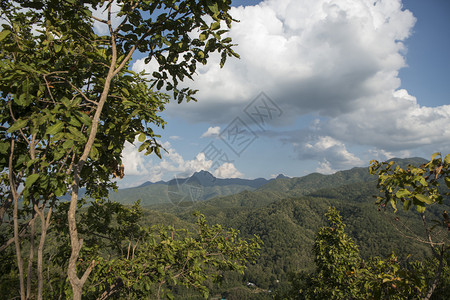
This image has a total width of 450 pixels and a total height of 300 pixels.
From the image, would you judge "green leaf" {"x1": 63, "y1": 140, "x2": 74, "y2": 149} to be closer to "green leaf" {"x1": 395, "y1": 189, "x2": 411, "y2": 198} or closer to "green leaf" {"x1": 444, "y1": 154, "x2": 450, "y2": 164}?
"green leaf" {"x1": 395, "y1": 189, "x2": 411, "y2": 198}

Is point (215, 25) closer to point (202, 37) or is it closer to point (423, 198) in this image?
point (202, 37)

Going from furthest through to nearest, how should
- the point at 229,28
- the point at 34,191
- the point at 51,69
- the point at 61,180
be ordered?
the point at 51,69 → the point at 229,28 → the point at 34,191 → the point at 61,180

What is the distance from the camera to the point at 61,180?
2.29 m

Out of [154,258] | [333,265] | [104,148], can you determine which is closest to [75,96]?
[104,148]

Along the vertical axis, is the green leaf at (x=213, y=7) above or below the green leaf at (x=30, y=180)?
above

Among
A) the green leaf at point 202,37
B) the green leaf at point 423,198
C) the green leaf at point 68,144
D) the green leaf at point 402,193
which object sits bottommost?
the green leaf at point 423,198

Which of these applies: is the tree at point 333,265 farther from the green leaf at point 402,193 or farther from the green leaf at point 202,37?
the green leaf at point 202,37

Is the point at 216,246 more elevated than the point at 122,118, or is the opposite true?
the point at 122,118

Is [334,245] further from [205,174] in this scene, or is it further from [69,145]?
[69,145]

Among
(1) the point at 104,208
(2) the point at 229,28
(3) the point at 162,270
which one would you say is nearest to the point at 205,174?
(1) the point at 104,208

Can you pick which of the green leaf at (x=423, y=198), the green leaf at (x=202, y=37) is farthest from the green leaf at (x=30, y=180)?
the green leaf at (x=423, y=198)

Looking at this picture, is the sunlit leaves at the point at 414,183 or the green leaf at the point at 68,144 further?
the sunlit leaves at the point at 414,183

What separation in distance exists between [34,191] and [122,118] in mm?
1365

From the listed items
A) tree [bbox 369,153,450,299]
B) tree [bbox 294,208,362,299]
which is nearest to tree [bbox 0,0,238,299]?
tree [bbox 369,153,450,299]
